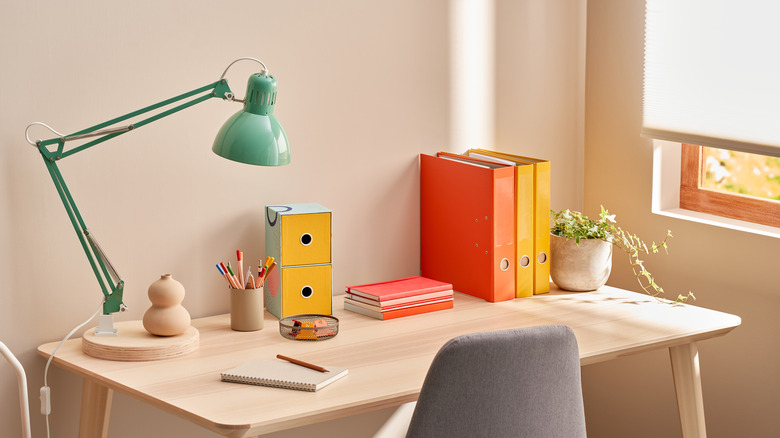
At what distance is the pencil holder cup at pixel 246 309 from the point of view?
1863mm

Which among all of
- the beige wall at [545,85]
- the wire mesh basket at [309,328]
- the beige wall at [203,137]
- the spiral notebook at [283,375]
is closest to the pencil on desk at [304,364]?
the spiral notebook at [283,375]

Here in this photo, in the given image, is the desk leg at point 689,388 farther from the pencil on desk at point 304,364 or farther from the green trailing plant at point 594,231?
the pencil on desk at point 304,364

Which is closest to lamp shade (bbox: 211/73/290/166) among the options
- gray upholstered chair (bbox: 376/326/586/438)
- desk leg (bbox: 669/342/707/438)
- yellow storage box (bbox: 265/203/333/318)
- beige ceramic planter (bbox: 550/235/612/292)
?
yellow storage box (bbox: 265/203/333/318)

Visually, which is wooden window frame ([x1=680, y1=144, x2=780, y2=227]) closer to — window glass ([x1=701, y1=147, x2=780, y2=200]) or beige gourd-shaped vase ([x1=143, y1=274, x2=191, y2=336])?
window glass ([x1=701, y1=147, x2=780, y2=200])

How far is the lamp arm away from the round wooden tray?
61 millimetres

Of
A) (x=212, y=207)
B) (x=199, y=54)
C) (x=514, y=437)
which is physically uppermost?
(x=199, y=54)

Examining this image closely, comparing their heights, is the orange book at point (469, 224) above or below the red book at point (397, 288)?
above

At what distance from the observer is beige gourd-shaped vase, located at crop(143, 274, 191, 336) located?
1.73 m

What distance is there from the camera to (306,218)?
1.96m

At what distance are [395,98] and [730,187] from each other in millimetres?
956

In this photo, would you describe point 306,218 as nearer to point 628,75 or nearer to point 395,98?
point 395,98

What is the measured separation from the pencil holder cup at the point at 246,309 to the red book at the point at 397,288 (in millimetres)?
262

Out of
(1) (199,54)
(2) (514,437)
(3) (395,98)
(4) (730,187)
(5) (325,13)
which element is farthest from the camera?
(4) (730,187)

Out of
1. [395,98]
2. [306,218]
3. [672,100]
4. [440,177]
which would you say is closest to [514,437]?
[306,218]
